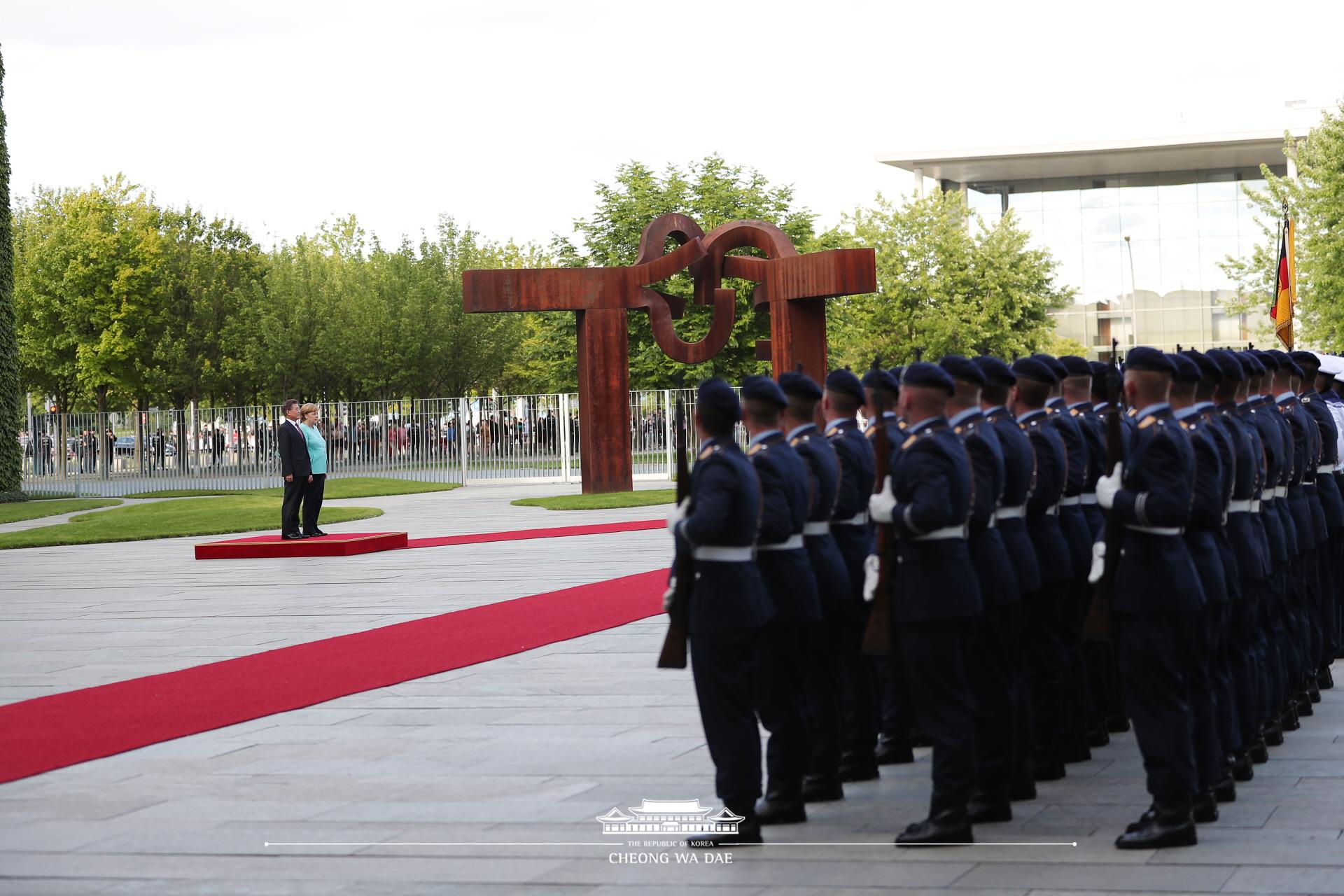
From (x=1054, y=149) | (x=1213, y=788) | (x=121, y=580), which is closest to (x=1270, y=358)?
(x=1213, y=788)

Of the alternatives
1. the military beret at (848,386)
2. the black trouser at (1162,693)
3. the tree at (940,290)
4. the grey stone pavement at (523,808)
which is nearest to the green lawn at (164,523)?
the grey stone pavement at (523,808)

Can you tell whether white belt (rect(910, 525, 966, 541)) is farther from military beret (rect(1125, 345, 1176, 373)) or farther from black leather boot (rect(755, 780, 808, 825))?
black leather boot (rect(755, 780, 808, 825))

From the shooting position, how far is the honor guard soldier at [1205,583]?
596 cm

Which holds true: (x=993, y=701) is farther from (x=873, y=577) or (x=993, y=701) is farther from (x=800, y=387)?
(x=800, y=387)

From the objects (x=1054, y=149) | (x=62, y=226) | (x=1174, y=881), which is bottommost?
(x=1174, y=881)

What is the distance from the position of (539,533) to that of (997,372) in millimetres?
15161

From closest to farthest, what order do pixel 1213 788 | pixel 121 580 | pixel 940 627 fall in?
pixel 940 627 → pixel 1213 788 → pixel 121 580

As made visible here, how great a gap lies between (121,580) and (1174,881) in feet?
46.9

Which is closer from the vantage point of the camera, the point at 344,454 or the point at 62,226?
the point at 344,454

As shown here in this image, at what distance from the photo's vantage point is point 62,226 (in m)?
48.1

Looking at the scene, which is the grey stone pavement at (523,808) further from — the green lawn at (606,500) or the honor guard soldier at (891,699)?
the green lawn at (606,500)

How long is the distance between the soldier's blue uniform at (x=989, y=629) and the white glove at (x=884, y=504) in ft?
1.25

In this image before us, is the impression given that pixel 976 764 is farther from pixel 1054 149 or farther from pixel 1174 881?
pixel 1054 149

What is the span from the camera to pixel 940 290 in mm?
55000
